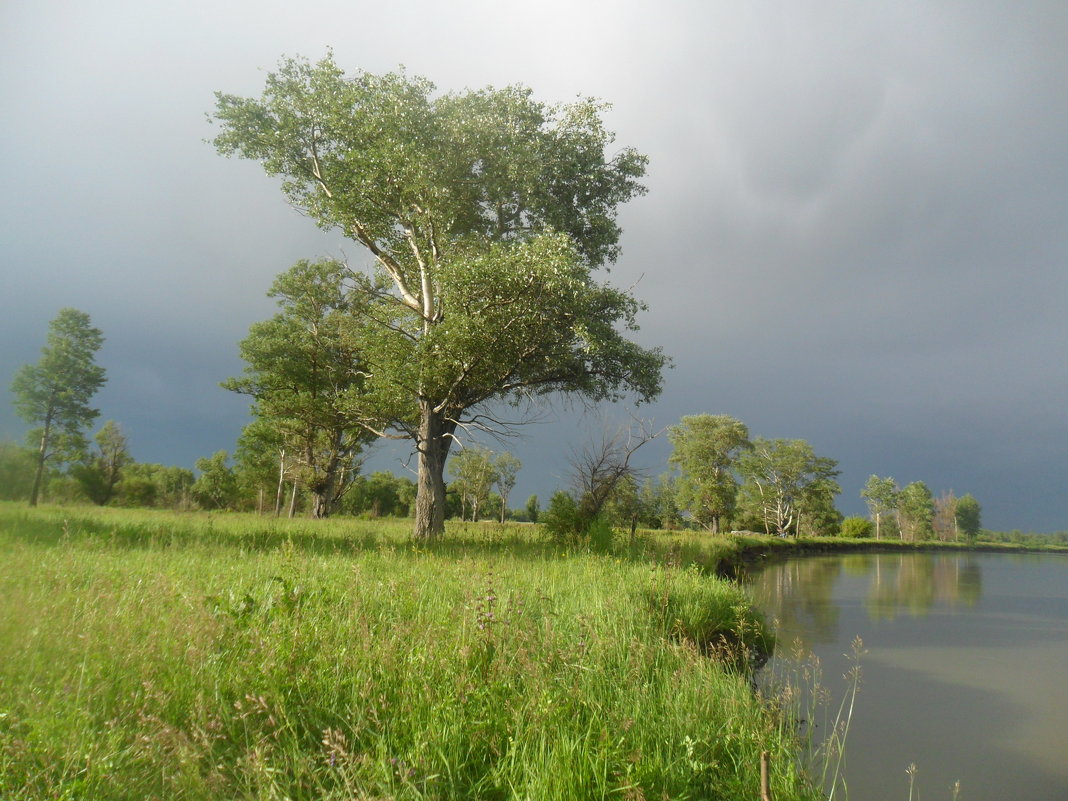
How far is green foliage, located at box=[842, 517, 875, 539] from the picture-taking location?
72500 mm

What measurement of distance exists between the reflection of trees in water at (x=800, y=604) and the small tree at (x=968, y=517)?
78.3 meters

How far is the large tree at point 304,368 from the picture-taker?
27.1m

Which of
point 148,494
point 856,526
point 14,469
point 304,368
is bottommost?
point 856,526

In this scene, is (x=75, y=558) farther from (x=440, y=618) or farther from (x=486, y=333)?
(x=486, y=333)

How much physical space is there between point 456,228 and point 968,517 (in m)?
98.6

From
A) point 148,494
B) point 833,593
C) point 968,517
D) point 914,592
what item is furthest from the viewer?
point 968,517

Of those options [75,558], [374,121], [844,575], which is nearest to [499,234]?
[374,121]

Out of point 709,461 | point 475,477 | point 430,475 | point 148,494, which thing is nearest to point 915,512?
point 709,461

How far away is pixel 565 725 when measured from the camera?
131 inches

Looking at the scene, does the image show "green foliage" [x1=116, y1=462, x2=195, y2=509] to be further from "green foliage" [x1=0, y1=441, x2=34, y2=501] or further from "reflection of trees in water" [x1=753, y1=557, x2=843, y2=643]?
"green foliage" [x1=0, y1=441, x2=34, y2=501]

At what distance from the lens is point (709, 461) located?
55156 millimetres

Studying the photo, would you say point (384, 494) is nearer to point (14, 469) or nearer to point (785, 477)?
point (785, 477)

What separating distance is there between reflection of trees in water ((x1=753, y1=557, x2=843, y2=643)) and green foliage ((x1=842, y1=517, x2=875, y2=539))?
5430 cm

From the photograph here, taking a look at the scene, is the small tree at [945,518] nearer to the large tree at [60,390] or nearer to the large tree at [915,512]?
the large tree at [915,512]
